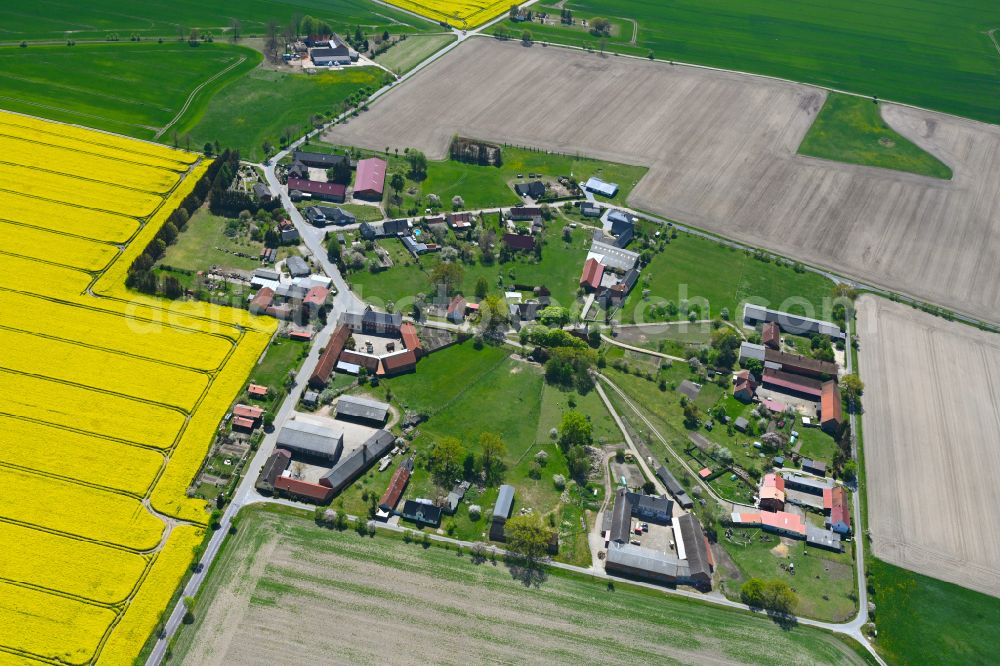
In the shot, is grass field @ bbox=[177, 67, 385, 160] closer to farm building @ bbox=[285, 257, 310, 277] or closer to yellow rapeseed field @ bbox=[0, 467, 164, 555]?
farm building @ bbox=[285, 257, 310, 277]

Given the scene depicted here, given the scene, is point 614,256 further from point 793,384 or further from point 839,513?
point 839,513

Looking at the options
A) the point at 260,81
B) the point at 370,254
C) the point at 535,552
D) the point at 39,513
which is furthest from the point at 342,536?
the point at 260,81

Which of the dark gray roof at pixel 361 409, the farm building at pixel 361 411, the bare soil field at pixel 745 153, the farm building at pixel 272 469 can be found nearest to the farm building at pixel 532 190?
the bare soil field at pixel 745 153

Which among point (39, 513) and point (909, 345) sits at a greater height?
point (909, 345)

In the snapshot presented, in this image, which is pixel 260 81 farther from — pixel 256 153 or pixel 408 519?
pixel 408 519

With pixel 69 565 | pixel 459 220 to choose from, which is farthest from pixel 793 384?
pixel 69 565

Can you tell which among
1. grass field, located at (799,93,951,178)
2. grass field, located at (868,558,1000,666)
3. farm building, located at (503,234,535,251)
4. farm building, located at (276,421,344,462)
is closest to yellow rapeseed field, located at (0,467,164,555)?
farm building, located at (276,421,344,462)

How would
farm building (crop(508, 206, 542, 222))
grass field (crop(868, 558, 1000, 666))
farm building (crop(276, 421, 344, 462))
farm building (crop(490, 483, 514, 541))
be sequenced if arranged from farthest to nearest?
farm building (crop(508, 206, 542, 222)) → farm building (crop(276, 421, 344, 462)) → farm building (crop(490, 483, 514, 541)) → grass field (crop(868, 558, 1000, 666))
